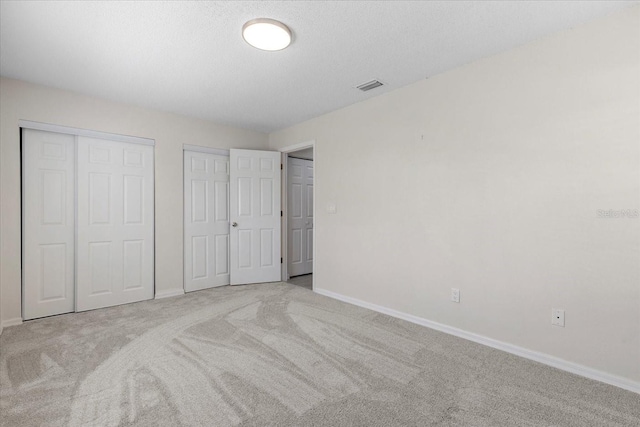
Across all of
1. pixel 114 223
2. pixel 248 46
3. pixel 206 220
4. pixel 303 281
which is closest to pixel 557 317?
pixel 248 46

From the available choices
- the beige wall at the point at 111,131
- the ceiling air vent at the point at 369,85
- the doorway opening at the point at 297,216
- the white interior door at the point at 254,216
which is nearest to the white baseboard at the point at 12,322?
the beige wall at the point at 111,131

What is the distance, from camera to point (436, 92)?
280cm

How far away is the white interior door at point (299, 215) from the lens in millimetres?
5008

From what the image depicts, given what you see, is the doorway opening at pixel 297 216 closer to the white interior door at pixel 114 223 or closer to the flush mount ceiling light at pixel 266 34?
the white interior door at pixel 114 223

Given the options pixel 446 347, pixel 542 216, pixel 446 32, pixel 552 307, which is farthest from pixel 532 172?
pixel 446 347

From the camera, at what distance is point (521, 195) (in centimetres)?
230

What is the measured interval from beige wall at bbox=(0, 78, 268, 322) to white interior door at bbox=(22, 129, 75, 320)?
0.26ft

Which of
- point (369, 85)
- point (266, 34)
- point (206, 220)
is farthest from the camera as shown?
point (206, 220)

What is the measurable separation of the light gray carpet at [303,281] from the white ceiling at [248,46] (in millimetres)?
2683

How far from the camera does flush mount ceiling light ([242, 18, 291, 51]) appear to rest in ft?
6.55

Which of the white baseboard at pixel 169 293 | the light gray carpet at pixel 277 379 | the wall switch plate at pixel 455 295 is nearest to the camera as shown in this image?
the light gray carpet at pixel 277 379

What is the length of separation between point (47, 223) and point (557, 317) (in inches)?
187

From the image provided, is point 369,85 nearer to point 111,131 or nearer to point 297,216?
point 297,216

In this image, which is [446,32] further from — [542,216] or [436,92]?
[542,216]
